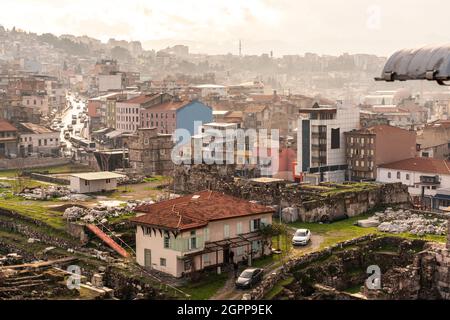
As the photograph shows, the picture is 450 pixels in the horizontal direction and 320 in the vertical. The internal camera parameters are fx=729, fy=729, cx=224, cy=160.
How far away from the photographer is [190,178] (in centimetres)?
4762

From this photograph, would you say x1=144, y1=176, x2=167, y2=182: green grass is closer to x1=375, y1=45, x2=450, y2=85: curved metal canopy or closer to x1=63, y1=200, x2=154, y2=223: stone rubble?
x1=63, y1=200, x2=154, y2=223: stone rubble

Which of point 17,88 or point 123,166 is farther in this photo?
point 17,88

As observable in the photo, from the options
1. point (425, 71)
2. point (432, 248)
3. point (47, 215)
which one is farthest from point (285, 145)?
point (425, 71)

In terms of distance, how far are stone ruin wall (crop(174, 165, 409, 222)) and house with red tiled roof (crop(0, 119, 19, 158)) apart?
88.6 feet

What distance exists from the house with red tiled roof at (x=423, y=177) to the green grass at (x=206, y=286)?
2903 centimetres

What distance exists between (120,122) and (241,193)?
52.5 m

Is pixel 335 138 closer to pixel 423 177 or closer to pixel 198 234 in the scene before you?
pixel 423 177

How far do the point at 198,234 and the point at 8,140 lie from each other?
45766 millimetres

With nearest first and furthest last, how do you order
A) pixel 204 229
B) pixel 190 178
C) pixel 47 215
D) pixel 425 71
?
1. pixel 425 71
2. pixel 204 229
3. pixel 47 215
4. pixel 190 178

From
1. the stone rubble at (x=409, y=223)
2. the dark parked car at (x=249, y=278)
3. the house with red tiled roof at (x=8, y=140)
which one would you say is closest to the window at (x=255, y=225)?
the dark parked car at (x=249, y=278)

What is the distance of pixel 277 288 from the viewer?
26.0 metres
